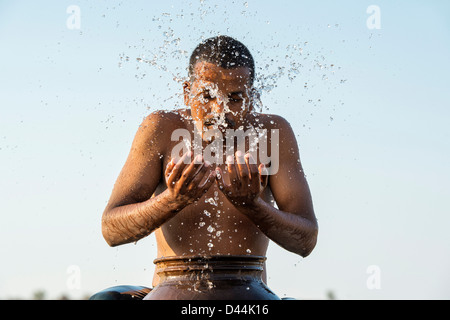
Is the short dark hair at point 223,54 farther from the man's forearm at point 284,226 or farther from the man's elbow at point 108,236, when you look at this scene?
the man's elbow at point 108,236

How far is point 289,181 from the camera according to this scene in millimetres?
4762

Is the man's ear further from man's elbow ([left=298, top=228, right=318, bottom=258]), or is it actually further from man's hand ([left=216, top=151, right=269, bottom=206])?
man's hand ([left=216, top=151, right=269, bottom=206])

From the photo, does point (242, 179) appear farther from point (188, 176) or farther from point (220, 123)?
point (220, 123)

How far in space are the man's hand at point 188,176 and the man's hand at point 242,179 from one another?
0.08 m

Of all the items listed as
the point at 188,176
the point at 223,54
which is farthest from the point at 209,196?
the point at 188,176

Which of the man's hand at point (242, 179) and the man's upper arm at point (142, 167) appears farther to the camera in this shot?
the man's upper arm at point (142, 167)

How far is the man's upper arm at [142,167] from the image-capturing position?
14.8ft

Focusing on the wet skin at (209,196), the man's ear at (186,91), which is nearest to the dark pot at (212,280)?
the wet skin at (209,196)

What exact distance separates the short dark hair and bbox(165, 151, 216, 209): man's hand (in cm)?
128

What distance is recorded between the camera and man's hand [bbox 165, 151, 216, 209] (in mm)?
3371

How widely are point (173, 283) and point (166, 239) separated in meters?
1.31

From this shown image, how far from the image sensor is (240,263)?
333cm

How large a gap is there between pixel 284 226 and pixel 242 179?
0.82m
